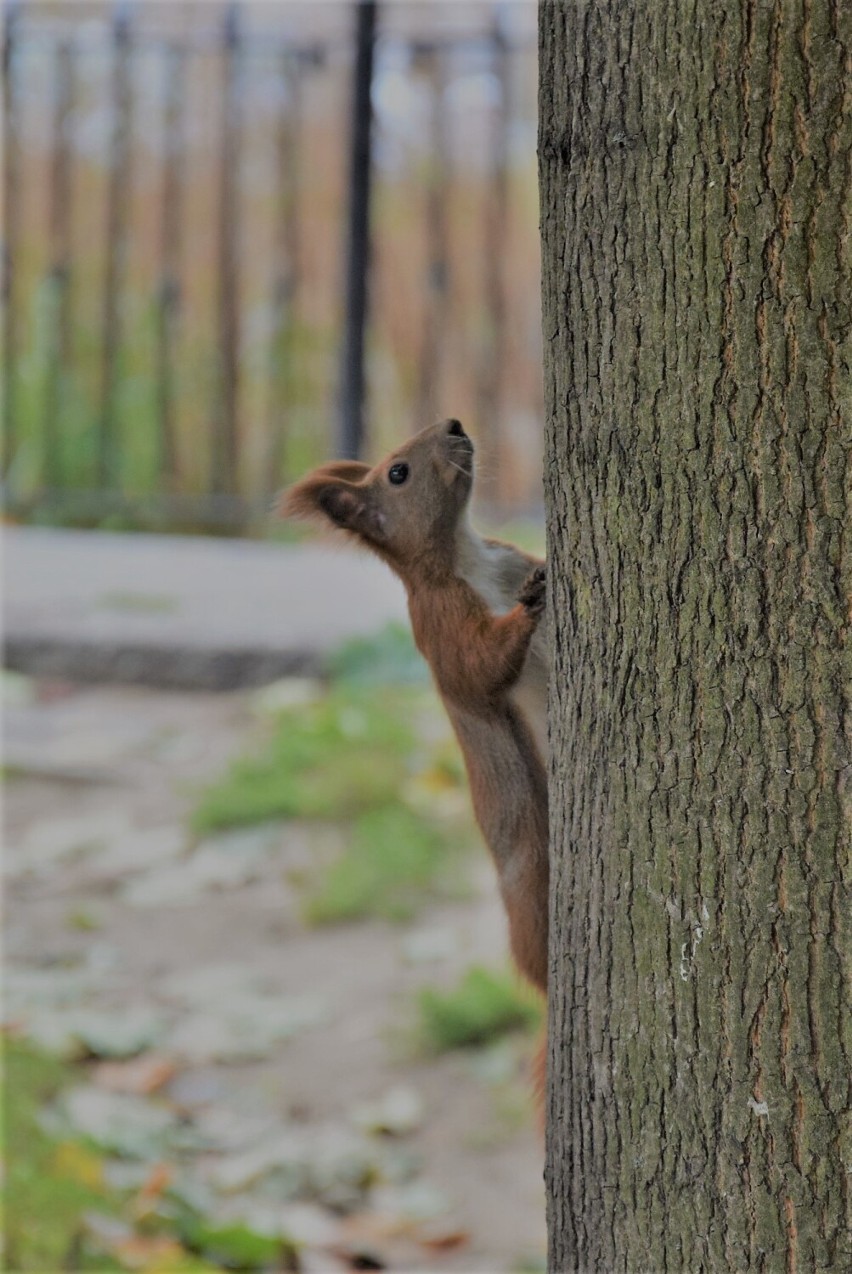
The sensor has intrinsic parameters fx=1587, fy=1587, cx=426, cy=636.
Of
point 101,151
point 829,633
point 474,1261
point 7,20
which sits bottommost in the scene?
point 474,1261

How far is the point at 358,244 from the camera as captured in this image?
7.50m

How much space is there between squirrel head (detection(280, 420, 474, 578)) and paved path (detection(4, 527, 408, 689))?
3.83 m

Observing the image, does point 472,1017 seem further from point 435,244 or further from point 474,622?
point 435,244

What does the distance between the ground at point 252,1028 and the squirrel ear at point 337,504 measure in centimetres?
130

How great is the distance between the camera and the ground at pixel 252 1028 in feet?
11.4

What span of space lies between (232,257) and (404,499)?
19.7 feet

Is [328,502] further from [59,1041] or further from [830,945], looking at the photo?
[59,1041]

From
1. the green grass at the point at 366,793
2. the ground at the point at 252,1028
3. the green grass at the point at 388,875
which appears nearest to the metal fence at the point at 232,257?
the green grass at the point at 366,793

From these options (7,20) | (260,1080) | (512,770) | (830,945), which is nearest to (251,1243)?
(260,1080)

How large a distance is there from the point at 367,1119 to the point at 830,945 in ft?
8.08

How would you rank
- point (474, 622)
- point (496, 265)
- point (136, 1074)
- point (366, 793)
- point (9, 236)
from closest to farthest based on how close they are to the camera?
point (474, 622)
point (136, 1074)
point (366, 793)
point (496, 265)
point (9, 236)

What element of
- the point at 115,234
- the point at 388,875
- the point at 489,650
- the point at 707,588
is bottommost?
the point at 388,875

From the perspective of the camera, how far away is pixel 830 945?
4.98 feet

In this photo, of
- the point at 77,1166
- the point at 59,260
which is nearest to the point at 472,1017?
the point at 77,1166
